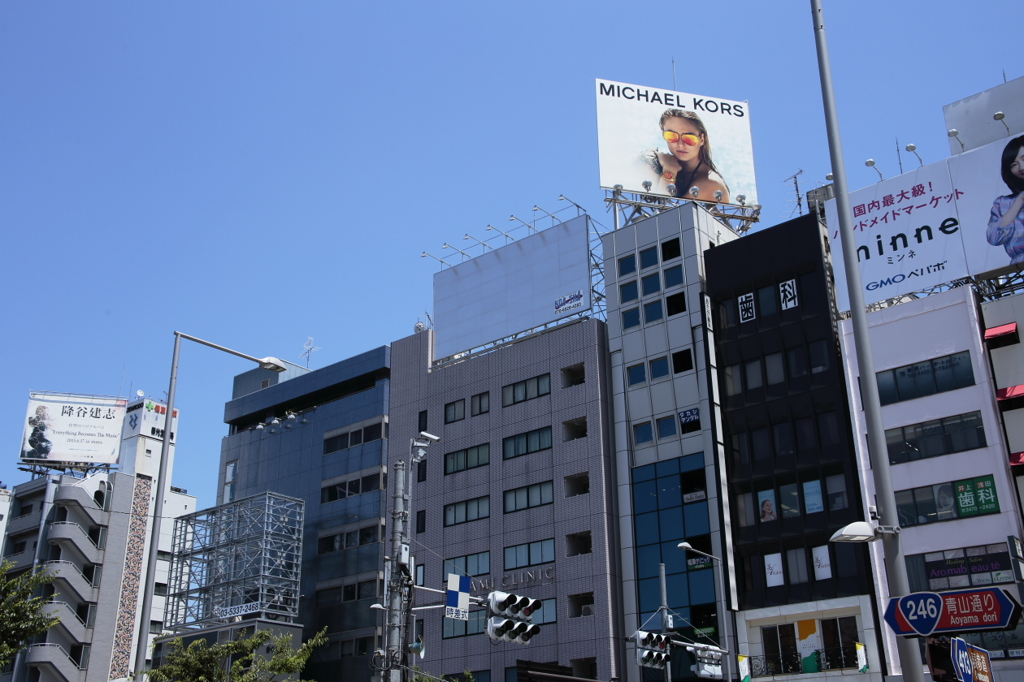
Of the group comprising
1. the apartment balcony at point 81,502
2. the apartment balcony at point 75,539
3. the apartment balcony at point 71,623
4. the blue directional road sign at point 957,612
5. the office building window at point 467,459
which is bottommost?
the blue directional road sign at point 957,612

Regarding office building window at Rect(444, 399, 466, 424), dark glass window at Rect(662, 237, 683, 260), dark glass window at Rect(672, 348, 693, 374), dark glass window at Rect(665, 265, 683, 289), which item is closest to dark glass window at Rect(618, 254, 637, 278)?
dark glass window at Rect(662, 237, 683, 260)

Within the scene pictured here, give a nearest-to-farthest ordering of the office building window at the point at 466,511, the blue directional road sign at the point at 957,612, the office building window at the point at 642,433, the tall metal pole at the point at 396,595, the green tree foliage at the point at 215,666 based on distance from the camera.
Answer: the blue directional road sign at the point at 957,612
the tall metal pole at the point at 396,595
the green tree foliage at the point at 215,666
the office building window at the point at 642,433
the office building window at the point at 466,511

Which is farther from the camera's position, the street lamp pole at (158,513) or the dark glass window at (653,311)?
the dark glass window at (653,311)

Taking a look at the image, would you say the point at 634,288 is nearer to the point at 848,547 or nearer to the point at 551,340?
the point at 551,340

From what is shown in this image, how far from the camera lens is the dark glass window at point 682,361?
63428 millimetres

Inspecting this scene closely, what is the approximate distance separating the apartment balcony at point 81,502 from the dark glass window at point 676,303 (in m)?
55.1

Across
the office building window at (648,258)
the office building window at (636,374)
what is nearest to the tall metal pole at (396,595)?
the office building window at (636,374)

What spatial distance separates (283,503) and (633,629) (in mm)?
31295

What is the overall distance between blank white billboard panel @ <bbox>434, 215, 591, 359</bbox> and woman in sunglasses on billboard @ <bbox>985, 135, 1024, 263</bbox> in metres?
25.1

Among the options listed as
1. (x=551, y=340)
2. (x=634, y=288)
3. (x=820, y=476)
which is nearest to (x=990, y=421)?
(x=820, y=476)

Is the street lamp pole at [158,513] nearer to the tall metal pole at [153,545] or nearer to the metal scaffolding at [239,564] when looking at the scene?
the tall metal pole at [153,545]

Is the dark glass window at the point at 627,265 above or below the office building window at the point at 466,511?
above

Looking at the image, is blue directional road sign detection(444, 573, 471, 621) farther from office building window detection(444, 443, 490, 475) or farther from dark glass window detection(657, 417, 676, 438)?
office building window detection(444, 443, 490, 475)

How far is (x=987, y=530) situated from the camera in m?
50.4
